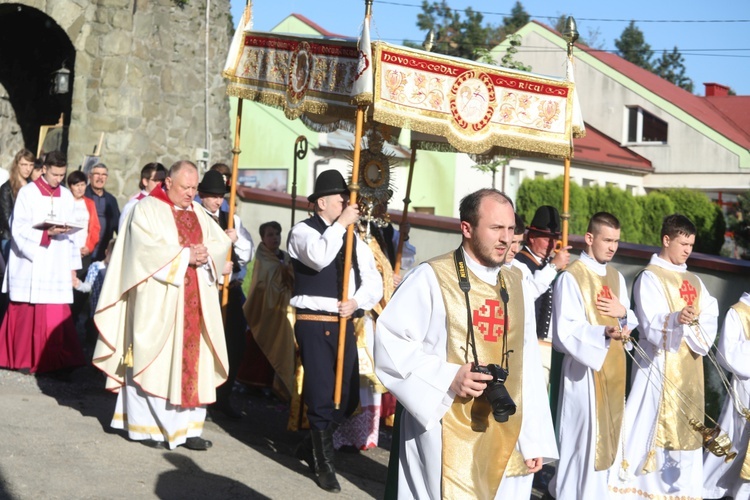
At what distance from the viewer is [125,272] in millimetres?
7430

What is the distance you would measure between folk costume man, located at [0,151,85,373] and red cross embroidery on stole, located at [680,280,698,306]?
4982 mm

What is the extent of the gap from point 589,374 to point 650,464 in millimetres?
971

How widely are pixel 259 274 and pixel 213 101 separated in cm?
621

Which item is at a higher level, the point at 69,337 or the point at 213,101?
the point at 213,101

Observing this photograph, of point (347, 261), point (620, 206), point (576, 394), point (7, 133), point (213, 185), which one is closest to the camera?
point (347, 261)

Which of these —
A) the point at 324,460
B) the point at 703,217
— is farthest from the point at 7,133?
the point at 703,217

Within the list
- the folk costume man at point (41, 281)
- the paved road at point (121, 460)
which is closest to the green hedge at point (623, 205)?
the folk costume man at point (41, 281)

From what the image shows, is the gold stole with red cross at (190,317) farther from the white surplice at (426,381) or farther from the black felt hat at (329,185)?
the white surplice at (426,381)

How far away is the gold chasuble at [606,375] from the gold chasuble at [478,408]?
8.28 feet

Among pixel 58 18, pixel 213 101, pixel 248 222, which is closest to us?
pixel 58 18

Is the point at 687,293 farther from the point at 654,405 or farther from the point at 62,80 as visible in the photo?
the point at 62,80

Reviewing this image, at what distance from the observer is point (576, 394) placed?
722cm

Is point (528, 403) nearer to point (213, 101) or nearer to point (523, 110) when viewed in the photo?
point (523, 110)

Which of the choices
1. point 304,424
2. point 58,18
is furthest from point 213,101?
point 304,424
